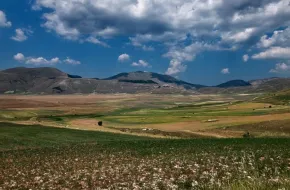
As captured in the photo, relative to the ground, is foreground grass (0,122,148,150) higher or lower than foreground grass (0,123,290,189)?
lower

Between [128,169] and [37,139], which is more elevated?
[128,169]

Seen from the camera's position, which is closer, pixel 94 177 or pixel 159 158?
pixel 94 177

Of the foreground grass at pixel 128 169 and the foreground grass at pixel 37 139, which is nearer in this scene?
the foreground grass at pixel 128 169

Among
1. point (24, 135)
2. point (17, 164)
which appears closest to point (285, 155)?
point (17, 164)

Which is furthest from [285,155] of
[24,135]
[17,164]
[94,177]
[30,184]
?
[24,135]

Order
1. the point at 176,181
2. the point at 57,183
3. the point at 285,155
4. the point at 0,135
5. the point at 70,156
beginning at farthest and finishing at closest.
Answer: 1. the point at 0,135
2. the point at 70,156
3. the point at 285,155
4. the point at 57,183
5. the point at 176,181

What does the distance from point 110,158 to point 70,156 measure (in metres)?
4.87

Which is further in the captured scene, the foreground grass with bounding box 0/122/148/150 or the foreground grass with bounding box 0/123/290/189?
the foreground grass with bounding box 0/122/148/150

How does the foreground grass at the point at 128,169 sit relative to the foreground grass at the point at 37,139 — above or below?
above

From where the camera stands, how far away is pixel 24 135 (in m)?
56.7

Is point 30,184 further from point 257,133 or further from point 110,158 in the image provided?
point 257,133

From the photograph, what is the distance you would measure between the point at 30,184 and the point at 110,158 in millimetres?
10890

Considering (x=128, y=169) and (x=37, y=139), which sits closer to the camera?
(x=128, y=169)

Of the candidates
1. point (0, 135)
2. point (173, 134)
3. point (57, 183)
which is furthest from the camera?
point (173, 134)
